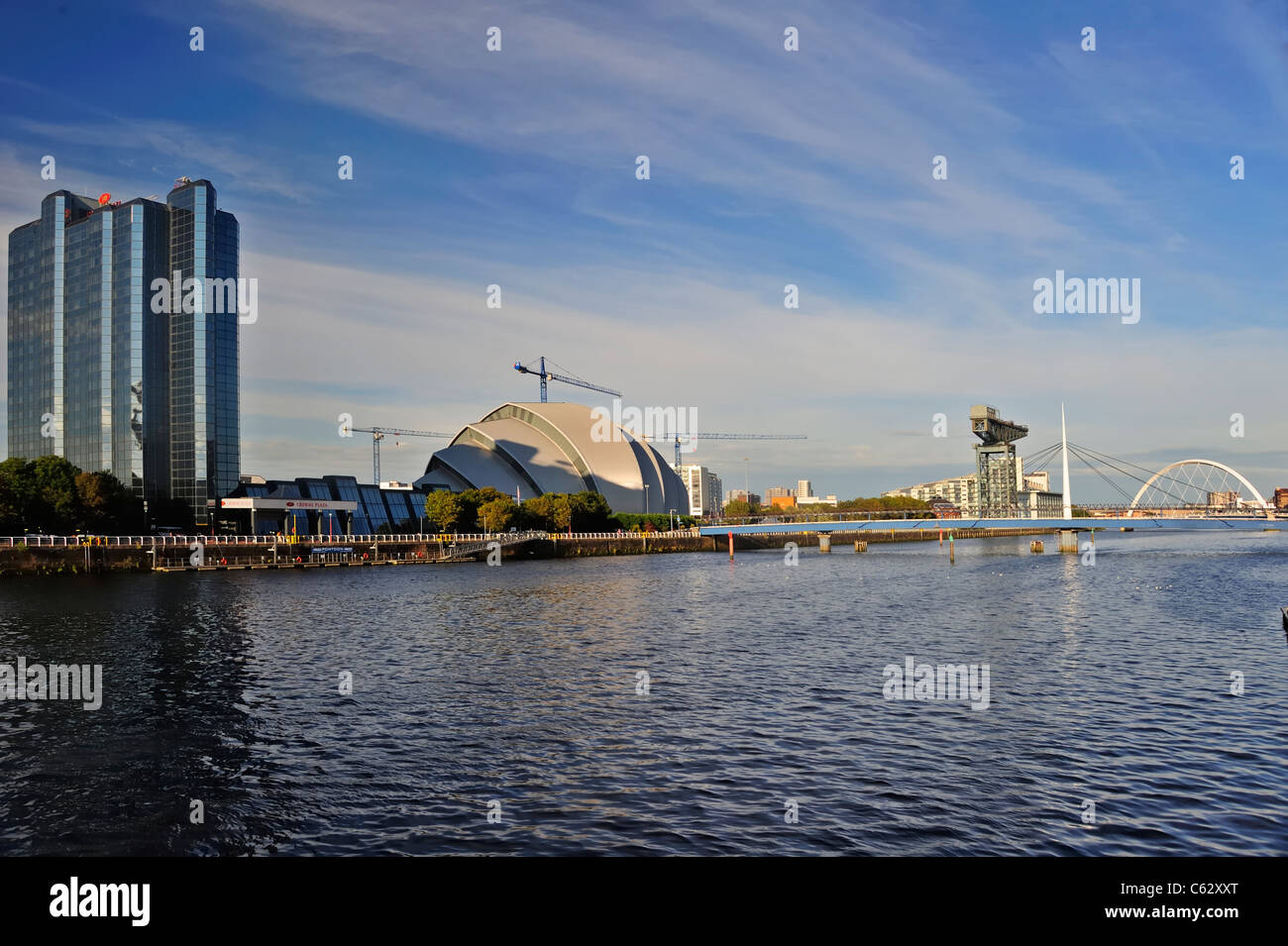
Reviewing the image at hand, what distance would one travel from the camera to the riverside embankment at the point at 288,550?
75500 millimetres

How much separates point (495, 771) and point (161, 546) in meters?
80.9

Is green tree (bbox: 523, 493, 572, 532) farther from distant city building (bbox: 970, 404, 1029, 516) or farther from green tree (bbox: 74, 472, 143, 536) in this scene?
distant city building (bbox: 970, 404, 1029, 516)

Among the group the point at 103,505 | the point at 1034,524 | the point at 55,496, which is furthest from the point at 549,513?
the point at 1034,524

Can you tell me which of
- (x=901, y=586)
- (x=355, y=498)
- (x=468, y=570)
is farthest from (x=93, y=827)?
(x=355, y=498)

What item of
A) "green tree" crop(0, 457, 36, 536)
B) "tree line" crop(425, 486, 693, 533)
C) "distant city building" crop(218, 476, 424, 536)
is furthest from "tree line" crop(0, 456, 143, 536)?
"tree line" crop(425, 486, 693, 533)

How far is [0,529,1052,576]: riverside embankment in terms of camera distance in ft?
248

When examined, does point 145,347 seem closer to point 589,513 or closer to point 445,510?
point 445,510

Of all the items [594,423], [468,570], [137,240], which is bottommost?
[468,570]

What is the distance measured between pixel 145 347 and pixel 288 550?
46612 mm

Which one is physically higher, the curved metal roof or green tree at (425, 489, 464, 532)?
the curved metal roof

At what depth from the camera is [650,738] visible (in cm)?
1808

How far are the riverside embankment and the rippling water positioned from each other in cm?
3976
